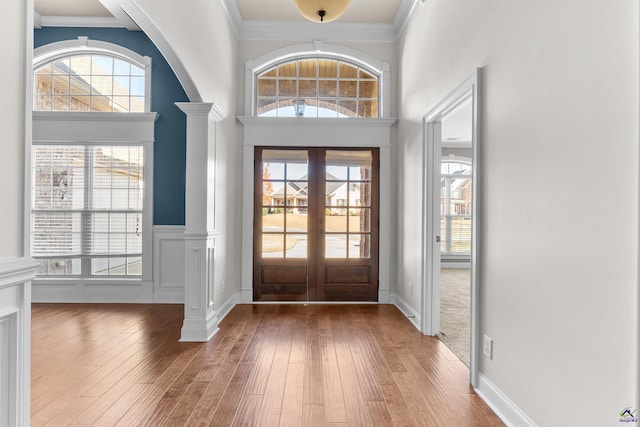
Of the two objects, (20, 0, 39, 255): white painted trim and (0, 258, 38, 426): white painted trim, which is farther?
(20, 0, 39, 255): white painted trim

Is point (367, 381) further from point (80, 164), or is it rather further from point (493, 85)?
point (80, 164)

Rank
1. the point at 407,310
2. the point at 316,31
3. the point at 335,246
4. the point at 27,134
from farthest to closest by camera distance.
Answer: the point at 335,246 < the point at 316,31 < the point at 407,310 < the point at 27,134

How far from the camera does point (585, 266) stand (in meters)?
1.64

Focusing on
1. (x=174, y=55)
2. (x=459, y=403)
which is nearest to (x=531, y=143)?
(x=459, y=403)

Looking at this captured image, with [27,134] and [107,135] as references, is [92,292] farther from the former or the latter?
[27,134]

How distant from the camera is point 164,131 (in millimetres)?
5109

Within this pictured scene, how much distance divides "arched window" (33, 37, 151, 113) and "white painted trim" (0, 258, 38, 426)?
4.13 metres

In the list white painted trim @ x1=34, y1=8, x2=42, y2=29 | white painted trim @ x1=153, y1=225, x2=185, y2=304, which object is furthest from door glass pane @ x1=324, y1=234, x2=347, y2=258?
white painted trim @ x1=34, y1=8, x2=42, y2=29

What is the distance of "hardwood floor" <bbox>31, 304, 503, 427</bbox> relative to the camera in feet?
7.57

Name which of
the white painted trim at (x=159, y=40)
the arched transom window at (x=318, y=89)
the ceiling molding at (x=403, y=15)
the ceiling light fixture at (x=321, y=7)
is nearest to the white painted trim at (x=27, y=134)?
the white painted trim at (x=159, y=40)

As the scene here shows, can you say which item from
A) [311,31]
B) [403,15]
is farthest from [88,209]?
[403,15]

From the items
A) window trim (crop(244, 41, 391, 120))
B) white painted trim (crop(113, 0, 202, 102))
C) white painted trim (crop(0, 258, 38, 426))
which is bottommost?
white painted trim (crop(0, 258, 38, 426))

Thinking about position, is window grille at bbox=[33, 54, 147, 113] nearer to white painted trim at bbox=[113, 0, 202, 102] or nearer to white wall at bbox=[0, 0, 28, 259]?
white painted trim at bbox=[113, 0, 202, 102]

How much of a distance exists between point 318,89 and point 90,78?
117 inches
